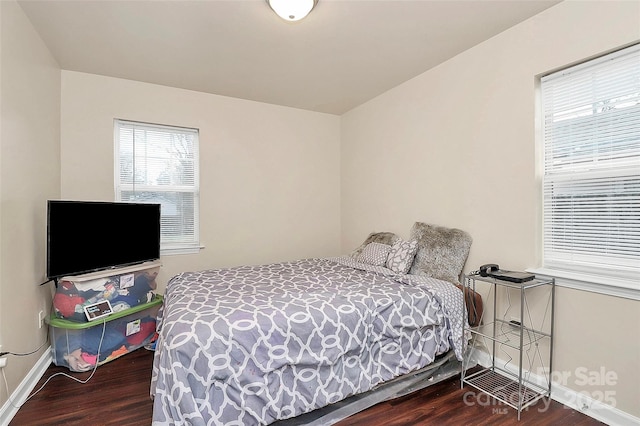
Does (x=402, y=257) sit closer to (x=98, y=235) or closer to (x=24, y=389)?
(x=98, y=235)

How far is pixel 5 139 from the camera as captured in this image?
1.93m

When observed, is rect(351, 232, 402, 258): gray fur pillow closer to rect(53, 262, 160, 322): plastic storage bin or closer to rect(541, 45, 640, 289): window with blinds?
rect(541, 45, 640, 289): window with blinds

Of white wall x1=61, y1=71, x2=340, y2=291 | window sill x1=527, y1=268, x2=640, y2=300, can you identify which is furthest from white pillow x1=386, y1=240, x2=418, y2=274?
white wall x1=61, y1=71, x2=340, y2=291

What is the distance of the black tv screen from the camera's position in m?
2.37

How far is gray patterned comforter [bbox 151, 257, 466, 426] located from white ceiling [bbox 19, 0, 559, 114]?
192 cm

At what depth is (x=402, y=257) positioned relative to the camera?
2.86 metres

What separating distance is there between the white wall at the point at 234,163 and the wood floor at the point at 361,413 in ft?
4.49

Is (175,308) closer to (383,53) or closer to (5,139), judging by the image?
(5,139)

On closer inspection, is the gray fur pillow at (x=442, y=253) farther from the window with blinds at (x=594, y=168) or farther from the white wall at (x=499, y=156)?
the window with blinds at (x=594, y=168)

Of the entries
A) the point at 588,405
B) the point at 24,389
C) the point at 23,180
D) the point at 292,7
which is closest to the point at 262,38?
the point at 292,7

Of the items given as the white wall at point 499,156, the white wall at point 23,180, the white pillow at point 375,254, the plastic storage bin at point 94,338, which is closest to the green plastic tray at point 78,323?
the plastic storage bin at point 94,338

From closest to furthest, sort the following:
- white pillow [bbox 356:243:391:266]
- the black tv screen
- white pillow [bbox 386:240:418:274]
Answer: the black tv screen, white pillow [bbox 386:240:418:274], white pillow [bbox 356:243:391:266]

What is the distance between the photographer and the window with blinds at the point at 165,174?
3.33 metres

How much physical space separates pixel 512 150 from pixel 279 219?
268 centimetres
